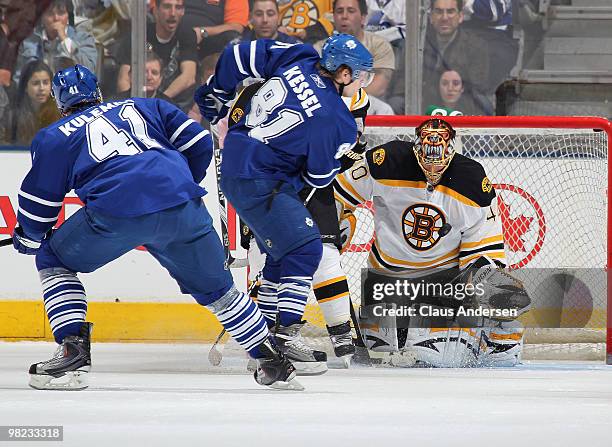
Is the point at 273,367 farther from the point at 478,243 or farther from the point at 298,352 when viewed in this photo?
the point at 478,243

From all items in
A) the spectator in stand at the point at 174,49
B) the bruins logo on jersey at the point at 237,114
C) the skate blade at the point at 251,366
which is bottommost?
the skate blade at the point at 251,366

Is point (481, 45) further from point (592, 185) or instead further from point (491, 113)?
point (592, 185)

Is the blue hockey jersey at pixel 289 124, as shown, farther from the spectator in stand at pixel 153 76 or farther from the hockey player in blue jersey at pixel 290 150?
the spectator in stand at pixel 153 76

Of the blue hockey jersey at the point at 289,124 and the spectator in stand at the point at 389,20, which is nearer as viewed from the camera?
the blue hockey jersey at the point at 289,124

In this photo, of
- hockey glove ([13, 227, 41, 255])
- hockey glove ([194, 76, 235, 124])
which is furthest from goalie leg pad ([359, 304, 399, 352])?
hockey glove ([13, 227, 41, 255])

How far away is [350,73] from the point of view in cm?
389

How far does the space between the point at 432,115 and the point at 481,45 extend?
0.98 m

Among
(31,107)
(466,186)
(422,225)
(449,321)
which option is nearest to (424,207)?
(422,225)

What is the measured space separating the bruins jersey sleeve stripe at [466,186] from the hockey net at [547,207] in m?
0.43

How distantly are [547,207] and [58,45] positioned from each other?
2.38 meters

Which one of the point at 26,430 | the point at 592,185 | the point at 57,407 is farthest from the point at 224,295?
the point at 592,185

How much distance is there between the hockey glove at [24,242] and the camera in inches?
130

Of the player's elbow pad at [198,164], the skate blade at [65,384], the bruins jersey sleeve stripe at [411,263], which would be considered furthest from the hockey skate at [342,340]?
the skate blade at [65,384]

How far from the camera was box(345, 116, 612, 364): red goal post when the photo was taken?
193 inches
